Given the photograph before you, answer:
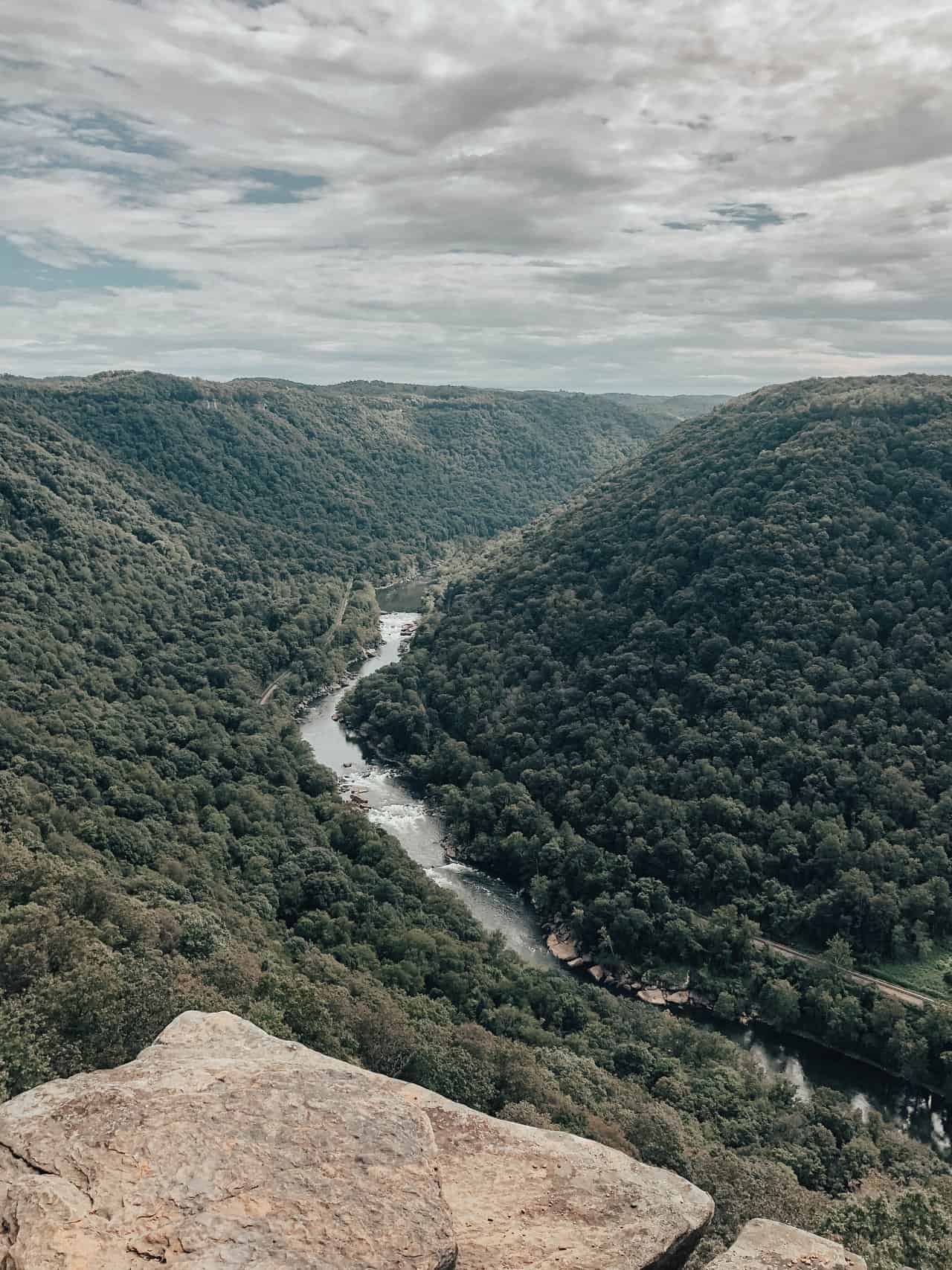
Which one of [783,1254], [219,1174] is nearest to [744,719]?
[783,1254]

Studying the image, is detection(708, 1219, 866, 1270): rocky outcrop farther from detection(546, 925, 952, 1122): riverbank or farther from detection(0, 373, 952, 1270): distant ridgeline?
detection(546, 925, 952, 1122): riverbank

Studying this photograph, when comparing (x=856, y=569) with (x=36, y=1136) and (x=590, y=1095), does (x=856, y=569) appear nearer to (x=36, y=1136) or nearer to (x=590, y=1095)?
(x=590, y=1095)

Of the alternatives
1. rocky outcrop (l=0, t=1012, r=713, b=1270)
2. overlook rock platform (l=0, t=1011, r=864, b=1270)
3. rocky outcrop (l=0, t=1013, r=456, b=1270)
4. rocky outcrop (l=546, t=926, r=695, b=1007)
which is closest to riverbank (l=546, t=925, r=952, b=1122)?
rocky outcrop (l=546, t=926, r=695, b=1007)

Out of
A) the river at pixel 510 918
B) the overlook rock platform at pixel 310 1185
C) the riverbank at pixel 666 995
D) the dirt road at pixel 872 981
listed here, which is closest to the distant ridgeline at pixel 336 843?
the riverbank at pixel 666 995

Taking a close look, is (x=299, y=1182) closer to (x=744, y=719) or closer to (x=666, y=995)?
(x=666, y=995)

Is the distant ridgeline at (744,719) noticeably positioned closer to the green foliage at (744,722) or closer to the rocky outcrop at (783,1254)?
the green foliage at (744,722)

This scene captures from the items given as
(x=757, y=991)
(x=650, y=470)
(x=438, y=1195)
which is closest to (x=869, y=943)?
(x=757, y=991)
